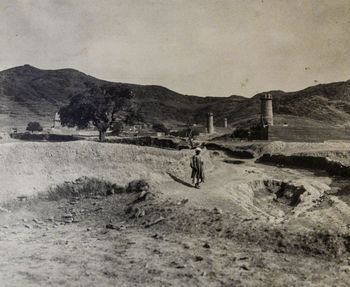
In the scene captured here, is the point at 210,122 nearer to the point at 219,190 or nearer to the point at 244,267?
the point at 219,190

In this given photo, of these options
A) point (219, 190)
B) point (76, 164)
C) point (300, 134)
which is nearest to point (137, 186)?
point (219, 190)

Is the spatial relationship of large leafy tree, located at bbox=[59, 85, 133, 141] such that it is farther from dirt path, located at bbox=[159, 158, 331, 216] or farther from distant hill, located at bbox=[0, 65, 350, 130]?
distant hill, located at bbox=[0, 65, 350, 130]

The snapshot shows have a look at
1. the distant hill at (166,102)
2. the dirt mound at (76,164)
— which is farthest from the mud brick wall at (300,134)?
the distant hill at (166,102)

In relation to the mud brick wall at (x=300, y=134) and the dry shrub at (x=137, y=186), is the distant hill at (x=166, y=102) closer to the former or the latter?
the mud brick wall at (x=300, y=134)

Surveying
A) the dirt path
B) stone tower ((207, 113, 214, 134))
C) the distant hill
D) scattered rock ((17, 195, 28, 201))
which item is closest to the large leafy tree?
stone tower ((207, 113, 214, 134))

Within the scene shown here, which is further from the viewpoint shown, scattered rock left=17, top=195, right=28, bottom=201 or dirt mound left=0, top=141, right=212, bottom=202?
dirt mound left=0, top=141, right=212, bottom=202

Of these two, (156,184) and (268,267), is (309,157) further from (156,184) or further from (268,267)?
(268,267)

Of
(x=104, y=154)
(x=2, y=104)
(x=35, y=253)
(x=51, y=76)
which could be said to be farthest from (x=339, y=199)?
(x=51, y=76)

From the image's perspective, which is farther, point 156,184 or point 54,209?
point 156,184
